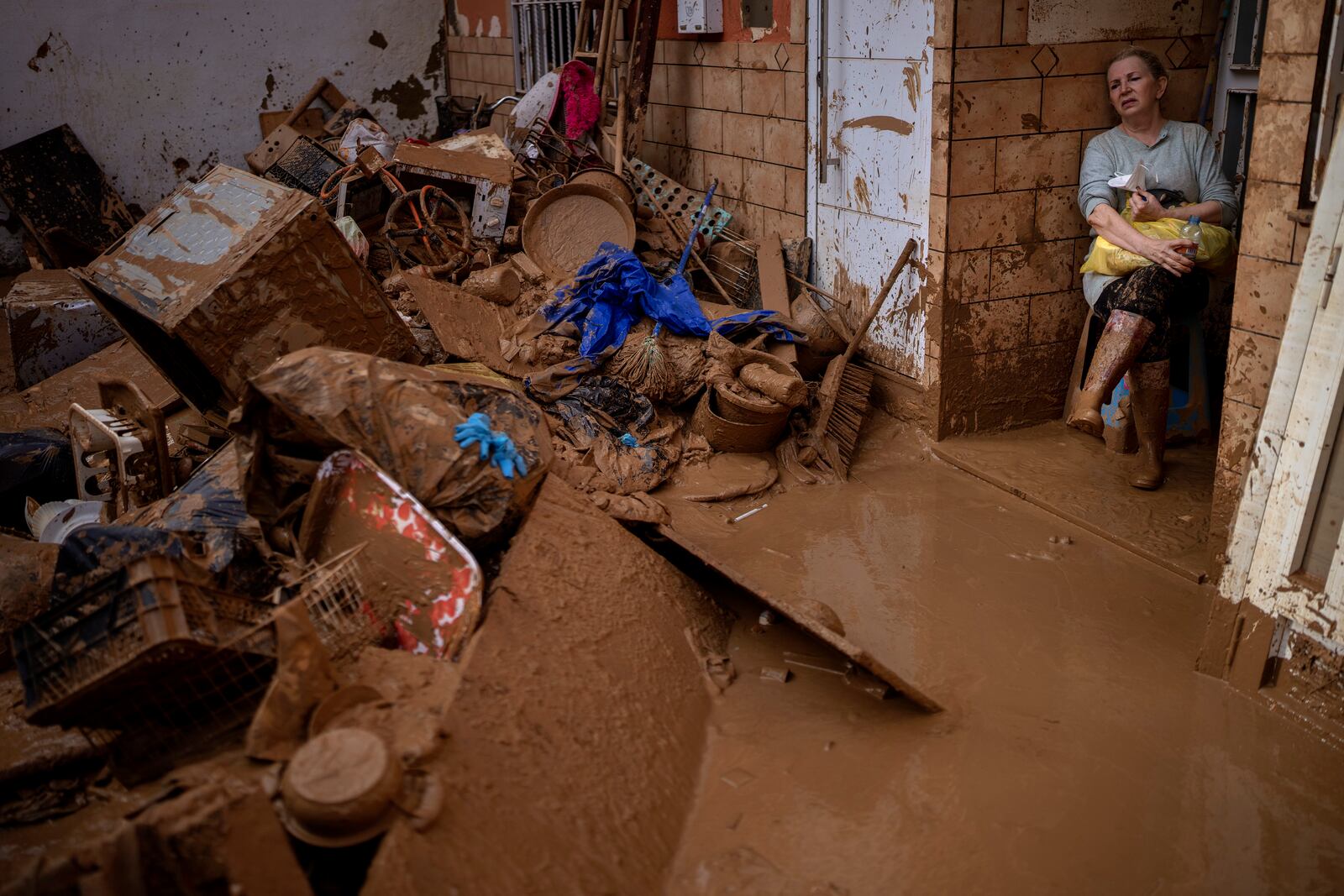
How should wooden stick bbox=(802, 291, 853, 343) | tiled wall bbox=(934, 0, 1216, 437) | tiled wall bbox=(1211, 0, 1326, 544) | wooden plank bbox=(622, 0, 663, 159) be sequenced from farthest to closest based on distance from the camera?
wooden plank bbox=(622, 0, 663, 159)
wooden stick bbox=(802, 291, 853, 343)
tiled wall bbox=(934, 0, 1216, 437)
tiled wall bbox=(1211, 0, 1326, 544)

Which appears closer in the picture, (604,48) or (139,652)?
(139,652)

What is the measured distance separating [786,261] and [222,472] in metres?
3.45

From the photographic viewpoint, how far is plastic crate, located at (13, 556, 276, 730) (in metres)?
2.39

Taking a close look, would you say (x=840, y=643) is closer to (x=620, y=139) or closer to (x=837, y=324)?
(x=837, y=324)

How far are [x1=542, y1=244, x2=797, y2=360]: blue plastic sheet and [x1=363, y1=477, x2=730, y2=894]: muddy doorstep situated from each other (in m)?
1.93

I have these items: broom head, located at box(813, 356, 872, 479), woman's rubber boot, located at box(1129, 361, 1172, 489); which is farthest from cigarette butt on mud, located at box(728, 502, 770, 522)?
woman's rubber boot, located at box(1129, 361, 1172, 489)

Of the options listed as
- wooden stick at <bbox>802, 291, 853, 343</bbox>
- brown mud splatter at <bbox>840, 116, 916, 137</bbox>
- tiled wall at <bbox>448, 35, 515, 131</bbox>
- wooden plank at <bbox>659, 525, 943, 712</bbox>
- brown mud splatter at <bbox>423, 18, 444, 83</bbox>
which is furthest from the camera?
brown mud splatter at <bbox>423, 18, 444, 83</bbox>

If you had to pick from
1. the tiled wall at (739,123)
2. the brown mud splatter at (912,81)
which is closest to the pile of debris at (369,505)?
the tiled wall at (739,123)

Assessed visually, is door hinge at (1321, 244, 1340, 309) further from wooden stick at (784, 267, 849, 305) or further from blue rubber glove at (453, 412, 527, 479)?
wooden stick at (784, 267, 849, 305)

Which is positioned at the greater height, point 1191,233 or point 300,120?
point 300,120

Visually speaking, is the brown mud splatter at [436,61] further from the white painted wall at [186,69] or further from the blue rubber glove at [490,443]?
the blue rubber glove at [490,443]

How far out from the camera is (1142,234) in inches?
177

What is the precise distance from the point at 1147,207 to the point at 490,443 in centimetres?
309

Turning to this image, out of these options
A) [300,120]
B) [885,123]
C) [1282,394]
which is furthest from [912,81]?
[300,120]
